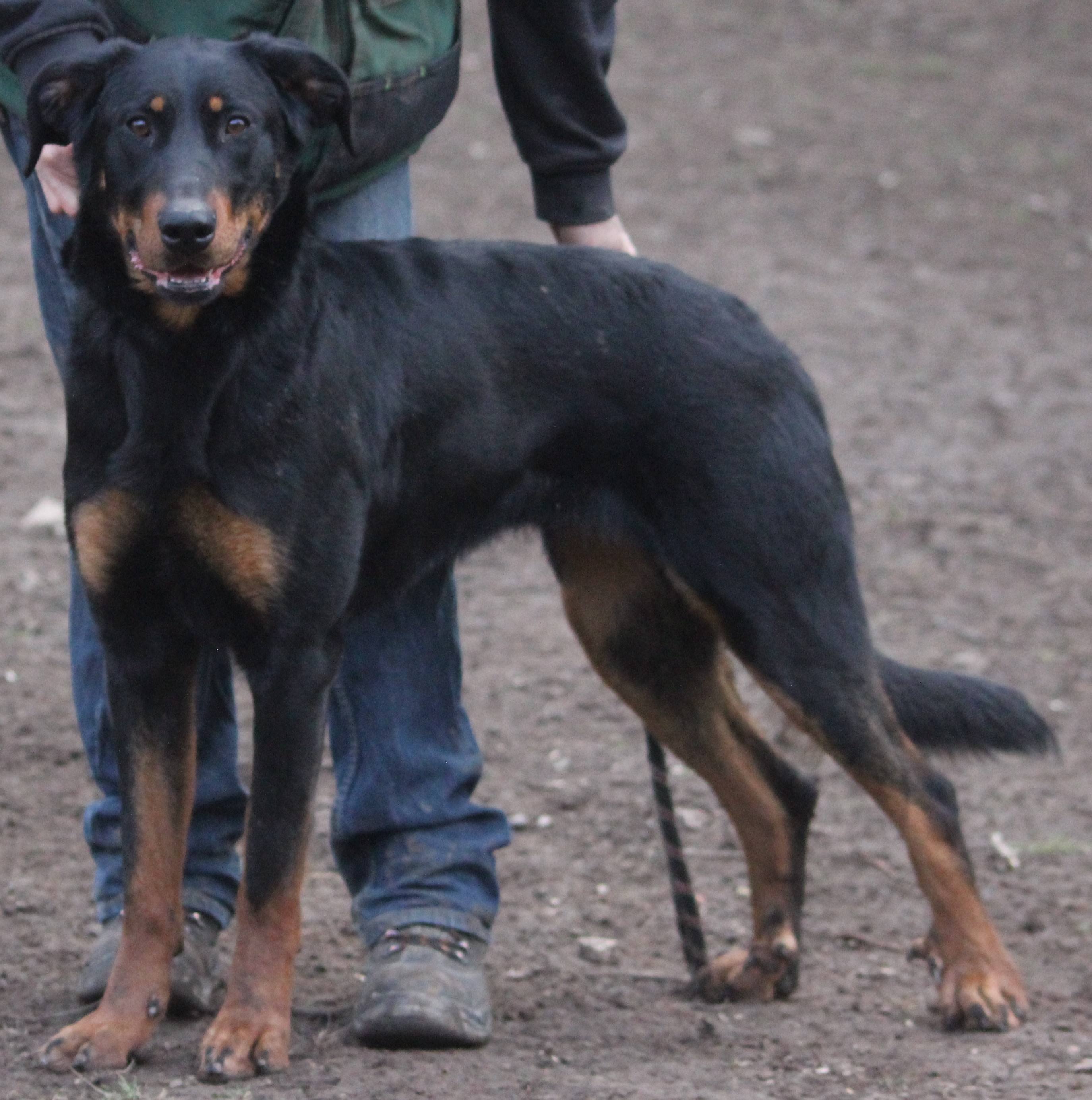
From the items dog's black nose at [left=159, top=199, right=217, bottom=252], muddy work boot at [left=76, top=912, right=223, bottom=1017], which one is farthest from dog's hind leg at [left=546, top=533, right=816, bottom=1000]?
dog's black nose at [left=159, top=199, right=217, bottom=252]

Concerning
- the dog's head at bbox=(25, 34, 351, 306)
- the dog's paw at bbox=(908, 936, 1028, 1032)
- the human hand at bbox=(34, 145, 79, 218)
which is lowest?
the dog's paw at bbox=(908, 936, 1028, 1032)

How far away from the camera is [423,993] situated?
343cm

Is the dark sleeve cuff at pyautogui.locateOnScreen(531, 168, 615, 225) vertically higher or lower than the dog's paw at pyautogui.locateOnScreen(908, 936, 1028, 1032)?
higher

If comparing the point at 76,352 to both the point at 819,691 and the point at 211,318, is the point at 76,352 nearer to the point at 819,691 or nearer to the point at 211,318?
the point at 211,318

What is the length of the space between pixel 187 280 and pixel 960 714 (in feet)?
6.01

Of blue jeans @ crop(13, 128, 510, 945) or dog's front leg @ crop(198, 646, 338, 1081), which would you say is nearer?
dog's front leg @ crop(198, 646, 338, 1081)

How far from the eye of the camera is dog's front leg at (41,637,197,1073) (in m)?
3.26

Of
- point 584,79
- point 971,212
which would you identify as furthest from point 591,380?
point 971,212

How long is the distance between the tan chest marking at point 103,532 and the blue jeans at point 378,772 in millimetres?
437

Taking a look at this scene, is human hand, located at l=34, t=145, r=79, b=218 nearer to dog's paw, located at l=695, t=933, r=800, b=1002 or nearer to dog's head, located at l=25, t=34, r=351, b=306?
dog's head, located at l=25, t=34, r=351, b=306

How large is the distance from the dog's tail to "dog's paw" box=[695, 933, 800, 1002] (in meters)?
0.50

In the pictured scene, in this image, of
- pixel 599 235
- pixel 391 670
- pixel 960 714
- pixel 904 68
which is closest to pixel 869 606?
pixel 960 714

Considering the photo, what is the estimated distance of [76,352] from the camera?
10.5 feet

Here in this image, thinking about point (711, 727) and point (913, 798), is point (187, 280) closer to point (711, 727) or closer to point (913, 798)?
point (711, 727)
